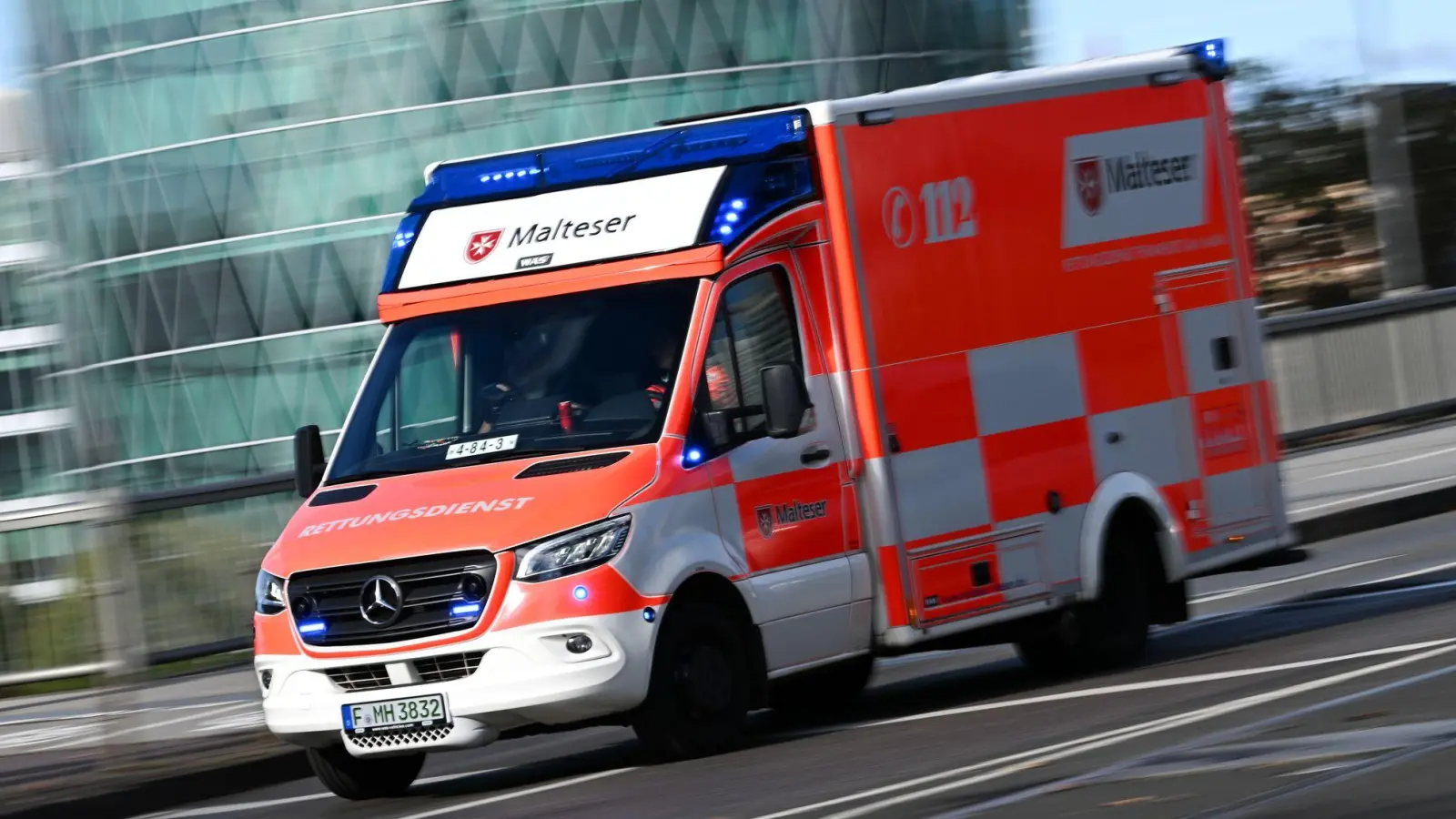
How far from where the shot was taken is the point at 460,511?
9.11m

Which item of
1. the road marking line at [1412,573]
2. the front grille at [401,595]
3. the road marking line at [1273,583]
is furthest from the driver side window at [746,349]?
the road marking line at [1273,583]

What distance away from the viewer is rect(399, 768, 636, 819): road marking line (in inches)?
359

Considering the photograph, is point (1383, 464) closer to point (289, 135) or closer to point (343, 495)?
point (343, 495)

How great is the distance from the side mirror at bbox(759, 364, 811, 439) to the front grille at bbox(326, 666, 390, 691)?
189 centimetres

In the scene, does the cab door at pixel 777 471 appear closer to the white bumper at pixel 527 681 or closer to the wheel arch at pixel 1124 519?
the white bumper at pixel 527 681

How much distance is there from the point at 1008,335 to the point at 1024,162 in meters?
0.90

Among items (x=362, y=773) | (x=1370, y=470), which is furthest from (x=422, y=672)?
(x=1370, y=470)

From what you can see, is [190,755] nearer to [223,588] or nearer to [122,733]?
[122,733]

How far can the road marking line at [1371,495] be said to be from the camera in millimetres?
19047

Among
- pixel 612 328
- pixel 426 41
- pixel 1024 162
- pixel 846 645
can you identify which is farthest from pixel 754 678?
pixel 426 41

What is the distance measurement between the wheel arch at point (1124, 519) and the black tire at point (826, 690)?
1185 millimetres

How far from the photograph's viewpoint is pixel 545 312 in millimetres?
9914

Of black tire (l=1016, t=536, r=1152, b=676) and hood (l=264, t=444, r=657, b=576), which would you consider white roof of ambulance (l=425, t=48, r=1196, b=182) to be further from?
black tire (l=1016, t=536, r=1152, b=676)

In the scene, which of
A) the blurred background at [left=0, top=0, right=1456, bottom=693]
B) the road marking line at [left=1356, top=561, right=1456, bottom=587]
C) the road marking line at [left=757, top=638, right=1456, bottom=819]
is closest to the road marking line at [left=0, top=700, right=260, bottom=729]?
the road marking line at [left=757, top=638, right=1456, bottom=819]
